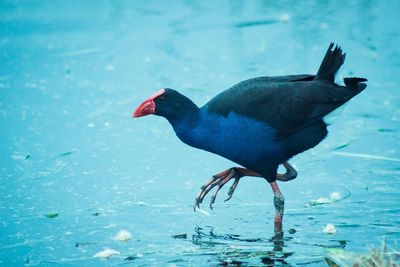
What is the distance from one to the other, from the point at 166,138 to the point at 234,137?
1641 millimetres

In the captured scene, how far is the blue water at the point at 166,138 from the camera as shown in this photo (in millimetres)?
4465

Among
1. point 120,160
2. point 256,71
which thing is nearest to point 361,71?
point 256,71

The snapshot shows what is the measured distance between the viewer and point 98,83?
7.21 metres

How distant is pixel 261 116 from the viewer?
15.2ft

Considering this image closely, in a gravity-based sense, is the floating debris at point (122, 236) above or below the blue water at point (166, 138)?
below

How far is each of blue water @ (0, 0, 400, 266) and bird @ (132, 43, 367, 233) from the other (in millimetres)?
194

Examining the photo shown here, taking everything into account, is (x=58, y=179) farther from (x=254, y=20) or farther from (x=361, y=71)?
(x=254, y=20)

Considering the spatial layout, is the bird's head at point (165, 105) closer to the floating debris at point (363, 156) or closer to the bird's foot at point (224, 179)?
the bird's foot at point (224, 179)

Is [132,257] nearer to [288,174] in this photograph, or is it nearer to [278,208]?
[278,208]

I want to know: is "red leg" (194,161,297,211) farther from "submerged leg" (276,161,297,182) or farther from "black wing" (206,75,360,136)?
"black wing" (206,75,360,136)

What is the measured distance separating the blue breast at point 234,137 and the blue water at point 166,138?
0.42 meters

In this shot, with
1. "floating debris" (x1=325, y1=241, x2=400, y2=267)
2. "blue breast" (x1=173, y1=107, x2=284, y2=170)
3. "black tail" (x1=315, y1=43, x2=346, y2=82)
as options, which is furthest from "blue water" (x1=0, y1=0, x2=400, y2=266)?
"floating debris" (x1=325, y1=241, x2=400, y2=267)

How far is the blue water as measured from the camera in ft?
14.6

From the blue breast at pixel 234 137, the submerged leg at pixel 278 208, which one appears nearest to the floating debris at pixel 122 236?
the blue breast at pixel 234 137
